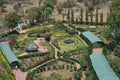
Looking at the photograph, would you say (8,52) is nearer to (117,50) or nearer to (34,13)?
(117,50)

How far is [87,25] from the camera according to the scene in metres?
89.9

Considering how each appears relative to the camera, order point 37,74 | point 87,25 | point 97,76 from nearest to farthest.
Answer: point 97,76, point 37,74, point 87,25

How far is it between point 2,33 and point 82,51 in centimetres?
2622

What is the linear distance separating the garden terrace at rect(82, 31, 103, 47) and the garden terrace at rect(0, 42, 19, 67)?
17.6m

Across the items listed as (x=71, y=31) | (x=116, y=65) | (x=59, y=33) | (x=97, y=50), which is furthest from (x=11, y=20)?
(x=116, y=65)

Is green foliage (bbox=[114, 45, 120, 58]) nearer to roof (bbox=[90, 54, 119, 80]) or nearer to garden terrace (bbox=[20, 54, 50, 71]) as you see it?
roof (bbox=[90, 54, 119, 80])

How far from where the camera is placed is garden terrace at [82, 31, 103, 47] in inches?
2830

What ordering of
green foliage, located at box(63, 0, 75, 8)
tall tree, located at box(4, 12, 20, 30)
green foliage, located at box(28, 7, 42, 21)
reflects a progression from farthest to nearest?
green foliage, located at box(63, 0, 75, 8), green foliage, located at box(28, 7, 42, 21), tall tree, located at box(4, 12, 20, 30)

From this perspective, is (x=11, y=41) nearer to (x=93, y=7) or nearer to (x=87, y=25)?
(x=87, y=25)

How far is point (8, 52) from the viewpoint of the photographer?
67562mm

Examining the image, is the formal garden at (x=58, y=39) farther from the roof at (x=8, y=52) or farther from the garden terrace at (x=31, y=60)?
the roof at (x=8, y=52)

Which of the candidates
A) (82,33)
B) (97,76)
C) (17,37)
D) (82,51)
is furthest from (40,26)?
(97,76)

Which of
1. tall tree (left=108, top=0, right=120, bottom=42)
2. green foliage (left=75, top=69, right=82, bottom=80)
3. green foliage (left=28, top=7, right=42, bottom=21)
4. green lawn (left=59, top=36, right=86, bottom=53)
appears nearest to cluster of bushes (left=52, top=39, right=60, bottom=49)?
green lawn (left=59, top=36, right=86, bottom=53)

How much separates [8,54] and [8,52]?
3.92ft
